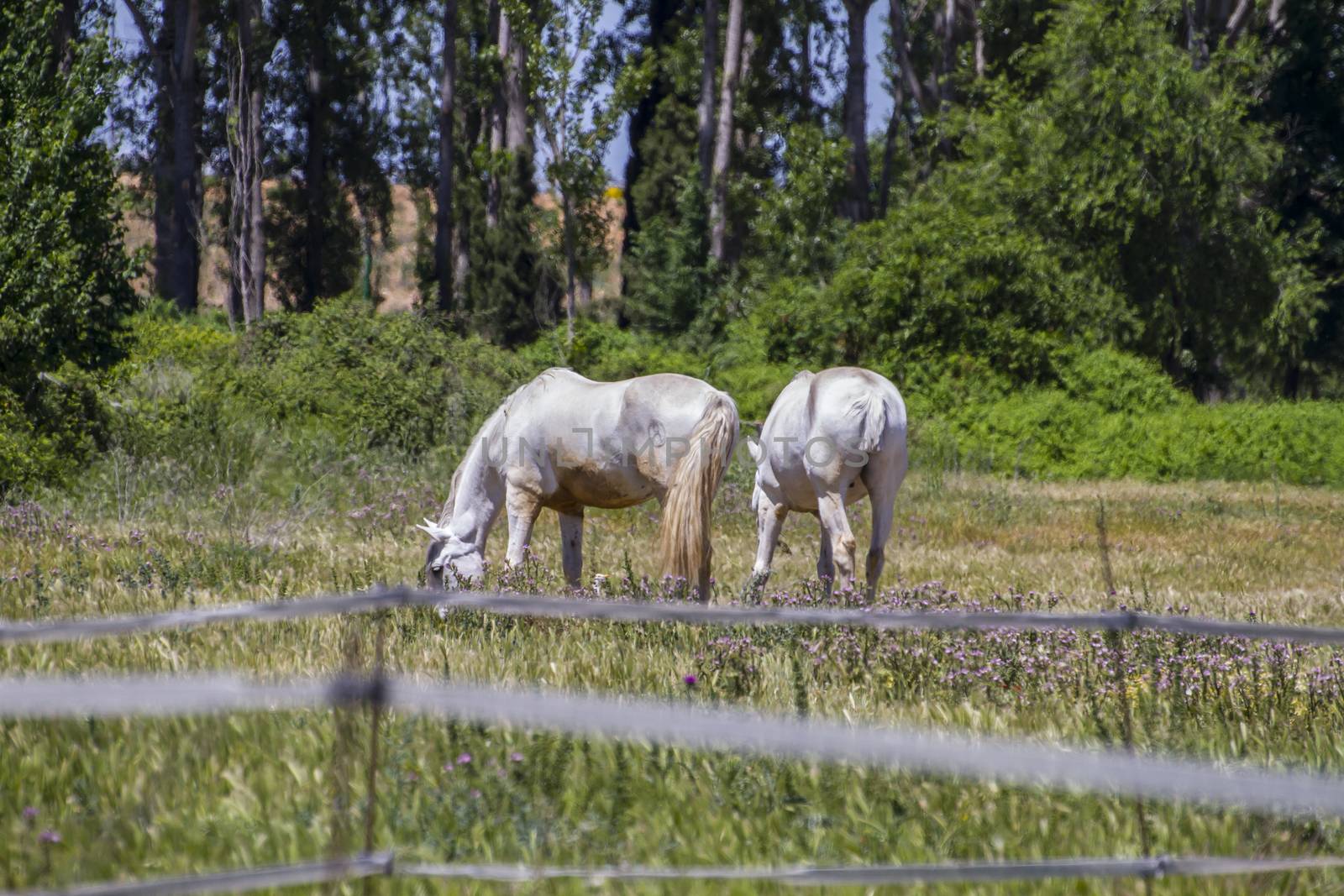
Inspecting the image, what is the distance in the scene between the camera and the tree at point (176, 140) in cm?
3572

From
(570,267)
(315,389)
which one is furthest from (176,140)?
(315,389)

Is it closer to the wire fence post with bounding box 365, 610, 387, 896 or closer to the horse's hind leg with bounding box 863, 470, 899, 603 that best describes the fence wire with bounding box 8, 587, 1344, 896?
the wire fence post with bounding box 365, 610, 387, 896

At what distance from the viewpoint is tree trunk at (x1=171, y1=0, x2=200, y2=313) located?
35.6 meters

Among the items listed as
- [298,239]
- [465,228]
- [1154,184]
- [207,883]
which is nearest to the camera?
[207,883]

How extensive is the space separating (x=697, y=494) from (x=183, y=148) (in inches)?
1245

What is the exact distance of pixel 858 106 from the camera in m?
33.3

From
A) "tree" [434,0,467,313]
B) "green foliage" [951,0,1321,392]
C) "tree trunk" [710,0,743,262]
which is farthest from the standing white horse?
"tree" [434,0,467,313]

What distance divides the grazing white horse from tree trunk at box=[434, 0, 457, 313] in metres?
28.9

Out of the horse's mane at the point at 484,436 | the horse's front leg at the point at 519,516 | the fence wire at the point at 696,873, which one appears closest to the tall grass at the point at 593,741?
the fence wire at the point at 696,873

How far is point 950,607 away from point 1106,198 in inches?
988

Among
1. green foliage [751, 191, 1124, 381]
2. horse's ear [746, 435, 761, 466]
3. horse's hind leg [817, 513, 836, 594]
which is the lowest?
horse's hind leg [817, 513, 836, 594]

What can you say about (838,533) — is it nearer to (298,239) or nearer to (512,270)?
(512,270)

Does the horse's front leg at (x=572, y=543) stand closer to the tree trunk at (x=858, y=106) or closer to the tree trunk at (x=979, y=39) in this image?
the tree trunk at (x=858, y=106)

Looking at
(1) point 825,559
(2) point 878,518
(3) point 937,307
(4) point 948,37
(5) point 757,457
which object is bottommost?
(1) point 825,559
